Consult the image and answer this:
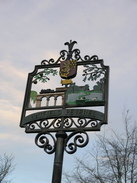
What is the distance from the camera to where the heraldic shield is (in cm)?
583

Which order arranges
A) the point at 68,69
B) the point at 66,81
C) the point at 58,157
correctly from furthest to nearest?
the point at 68,69 < the point at 66,81 < the point at 58,157

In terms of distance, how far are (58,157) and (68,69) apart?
75.2 inches

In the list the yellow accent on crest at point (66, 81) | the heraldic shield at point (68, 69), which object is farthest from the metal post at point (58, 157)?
the heraldic shield at point (68, 69)

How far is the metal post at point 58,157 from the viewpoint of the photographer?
185 inches

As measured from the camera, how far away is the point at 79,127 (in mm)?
5004

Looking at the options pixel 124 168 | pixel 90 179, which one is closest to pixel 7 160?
pixel 90 179

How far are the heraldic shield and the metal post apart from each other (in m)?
1.33

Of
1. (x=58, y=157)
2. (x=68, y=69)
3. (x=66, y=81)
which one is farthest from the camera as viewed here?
(x=68, y=69)

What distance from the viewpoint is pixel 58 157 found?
4848mm

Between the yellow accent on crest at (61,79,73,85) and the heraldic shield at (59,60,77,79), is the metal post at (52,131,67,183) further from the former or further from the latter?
the heraldic shield at (59,60,77,79)

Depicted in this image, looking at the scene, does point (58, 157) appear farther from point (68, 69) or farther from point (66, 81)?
point (68, 69)

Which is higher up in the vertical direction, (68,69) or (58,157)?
(68,69)

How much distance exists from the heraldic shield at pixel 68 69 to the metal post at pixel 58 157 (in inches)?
52.2

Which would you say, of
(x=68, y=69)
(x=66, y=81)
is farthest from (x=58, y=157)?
(x=68, y=69)
